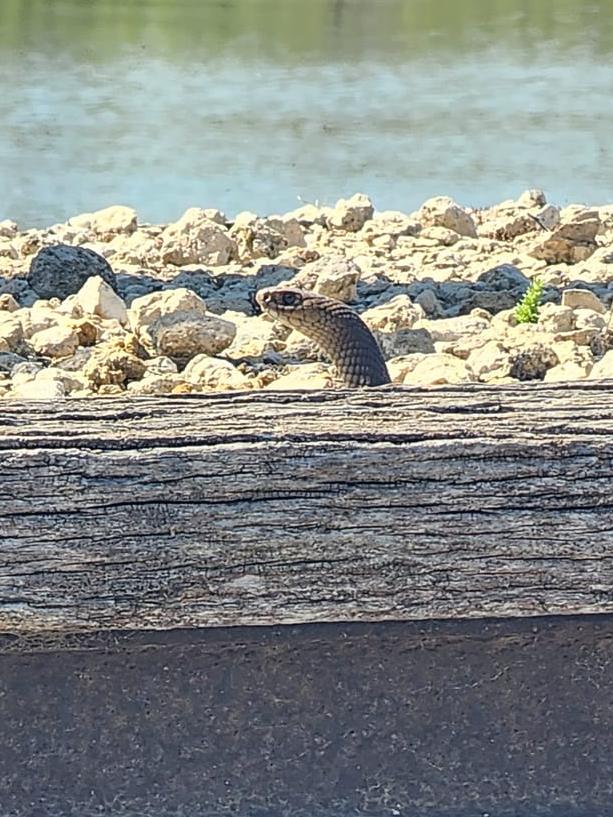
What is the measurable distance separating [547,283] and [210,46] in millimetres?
9705

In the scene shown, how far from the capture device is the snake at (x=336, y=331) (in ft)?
10.3

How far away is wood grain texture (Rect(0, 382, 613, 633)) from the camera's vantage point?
4.74 feet

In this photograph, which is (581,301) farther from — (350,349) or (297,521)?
(297,521)

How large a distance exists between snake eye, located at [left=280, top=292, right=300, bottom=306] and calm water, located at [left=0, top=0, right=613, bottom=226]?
10.3ft

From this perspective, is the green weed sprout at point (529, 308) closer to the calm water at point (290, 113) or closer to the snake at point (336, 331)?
the snake at point (336, 331)

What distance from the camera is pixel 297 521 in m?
1.46

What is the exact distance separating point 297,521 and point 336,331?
1.79 metres

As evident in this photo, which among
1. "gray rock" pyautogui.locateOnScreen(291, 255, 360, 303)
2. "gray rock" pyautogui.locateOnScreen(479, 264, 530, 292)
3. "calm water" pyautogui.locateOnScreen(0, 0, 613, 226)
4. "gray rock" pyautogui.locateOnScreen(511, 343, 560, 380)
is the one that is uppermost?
"calm water" pyautogui.locateOnScreen(0, 0, 613, 226)

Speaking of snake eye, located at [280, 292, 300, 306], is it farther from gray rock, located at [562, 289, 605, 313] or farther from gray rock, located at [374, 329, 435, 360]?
gray rock, located at [562, 289, 605, 313]

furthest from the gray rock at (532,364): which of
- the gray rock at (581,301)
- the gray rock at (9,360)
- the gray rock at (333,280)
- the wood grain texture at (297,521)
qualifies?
the wood grain texture at (297,521)

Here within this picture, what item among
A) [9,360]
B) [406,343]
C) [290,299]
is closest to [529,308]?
[406,343]

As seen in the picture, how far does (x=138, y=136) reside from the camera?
27.6 feet

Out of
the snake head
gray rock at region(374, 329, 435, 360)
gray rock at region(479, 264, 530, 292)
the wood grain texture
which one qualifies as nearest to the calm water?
gray rock at region(479, 264, 530, 292)

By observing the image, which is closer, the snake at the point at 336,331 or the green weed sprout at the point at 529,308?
the snake at the point at 336,331
